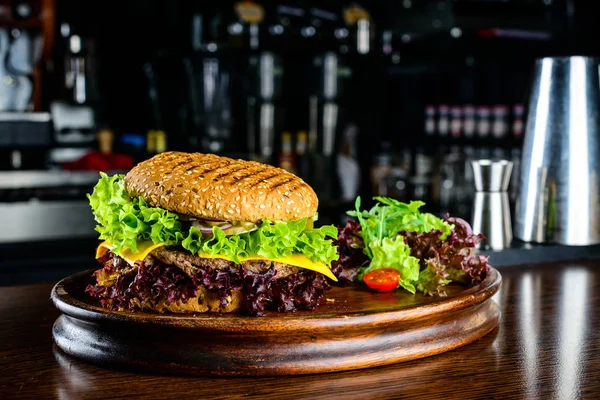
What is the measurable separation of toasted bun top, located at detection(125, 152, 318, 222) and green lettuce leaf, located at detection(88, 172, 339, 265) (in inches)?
1.2

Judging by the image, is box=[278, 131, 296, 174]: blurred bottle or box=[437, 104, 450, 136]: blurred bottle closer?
box=[278, 131, 296, 174]: blurred bottle

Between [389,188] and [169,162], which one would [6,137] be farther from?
[169,162]

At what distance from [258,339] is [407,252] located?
19.3 inches

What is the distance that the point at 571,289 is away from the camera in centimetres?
199

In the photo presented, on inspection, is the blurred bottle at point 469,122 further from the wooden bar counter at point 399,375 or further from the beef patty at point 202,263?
the beef patty at point 202,263

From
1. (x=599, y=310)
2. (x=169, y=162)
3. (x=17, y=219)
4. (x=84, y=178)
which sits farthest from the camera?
(x=84, y=178)

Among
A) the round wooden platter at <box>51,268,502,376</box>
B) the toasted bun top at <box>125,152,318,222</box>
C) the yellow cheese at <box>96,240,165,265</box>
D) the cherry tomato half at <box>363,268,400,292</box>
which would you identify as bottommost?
the round wooden platter at <box>51,268,502,376</box>

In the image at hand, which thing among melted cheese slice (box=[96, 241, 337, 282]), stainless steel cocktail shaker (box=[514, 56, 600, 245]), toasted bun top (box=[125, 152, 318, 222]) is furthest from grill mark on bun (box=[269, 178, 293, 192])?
stainless steel cocktail shaker (box=[514, 56, 600, 245])

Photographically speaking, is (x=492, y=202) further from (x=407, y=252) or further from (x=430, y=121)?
(x=430, y=121)

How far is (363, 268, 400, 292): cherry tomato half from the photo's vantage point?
1.60m

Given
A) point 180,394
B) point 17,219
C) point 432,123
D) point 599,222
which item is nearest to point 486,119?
point 432,123

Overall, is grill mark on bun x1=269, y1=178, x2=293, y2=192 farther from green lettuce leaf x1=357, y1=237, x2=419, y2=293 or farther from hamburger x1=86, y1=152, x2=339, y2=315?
green lettuce leaf x1=357, y1=237, x2=419, y2=293

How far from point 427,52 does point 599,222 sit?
283 centimetres

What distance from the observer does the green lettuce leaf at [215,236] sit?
1.42 metres
